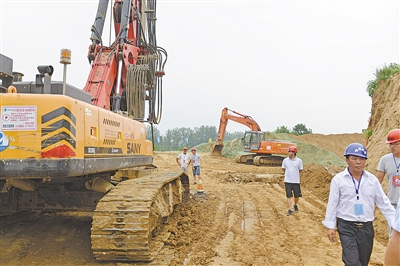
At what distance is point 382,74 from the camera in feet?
39.7

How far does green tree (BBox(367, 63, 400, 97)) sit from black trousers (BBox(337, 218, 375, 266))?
8.81 metres

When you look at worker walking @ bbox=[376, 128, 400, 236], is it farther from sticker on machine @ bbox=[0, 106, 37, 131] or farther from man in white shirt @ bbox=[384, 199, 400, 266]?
sticker on machine @ bbox=[0, 106, 37, 131]

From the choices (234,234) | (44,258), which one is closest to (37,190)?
(44,258)

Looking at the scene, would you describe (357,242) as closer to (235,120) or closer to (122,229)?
(122,229)

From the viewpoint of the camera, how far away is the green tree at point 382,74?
11.7 m

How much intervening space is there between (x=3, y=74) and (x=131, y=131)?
2071 mm

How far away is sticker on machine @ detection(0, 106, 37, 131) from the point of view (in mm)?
3955

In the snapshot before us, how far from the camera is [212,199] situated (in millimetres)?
10391

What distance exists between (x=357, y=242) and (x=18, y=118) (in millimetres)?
3608

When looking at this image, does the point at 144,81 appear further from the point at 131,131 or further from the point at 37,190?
the point at 37,190

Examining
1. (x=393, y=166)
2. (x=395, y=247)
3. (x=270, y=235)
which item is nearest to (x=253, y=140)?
(x=270, y=235)

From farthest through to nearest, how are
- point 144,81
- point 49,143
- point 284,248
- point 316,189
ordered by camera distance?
1. point 316,189
2. point 144,81
3. point 284,248
4. point 49,143

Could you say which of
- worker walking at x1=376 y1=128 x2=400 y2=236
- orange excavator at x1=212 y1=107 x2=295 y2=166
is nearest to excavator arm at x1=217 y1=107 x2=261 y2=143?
orange excavator at x1=212 y1=107 x2=295 y2=166

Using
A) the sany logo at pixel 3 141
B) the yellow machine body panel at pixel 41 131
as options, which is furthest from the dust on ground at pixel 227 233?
the sany logo at pixel 3 141
